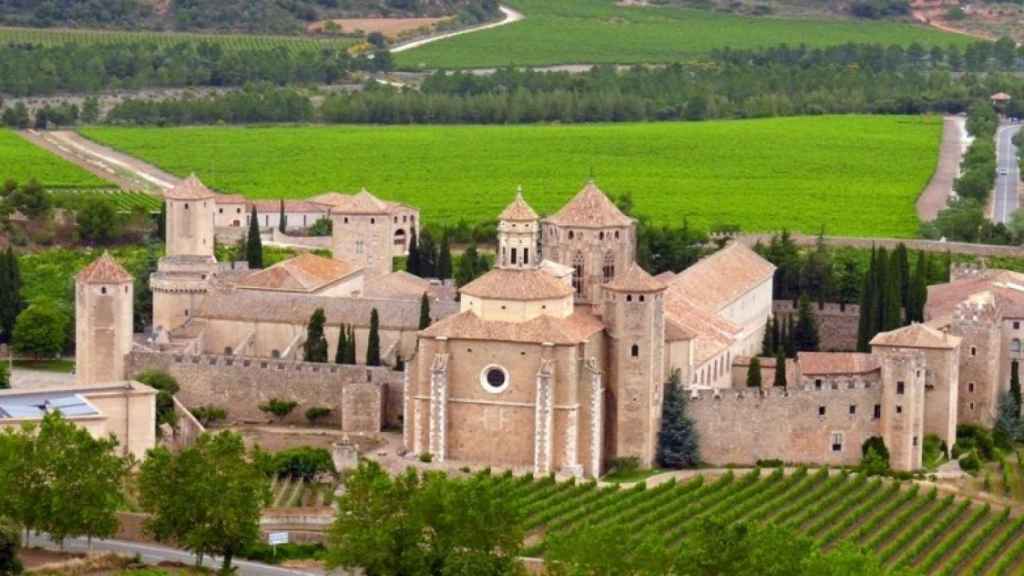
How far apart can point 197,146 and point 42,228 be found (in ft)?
106

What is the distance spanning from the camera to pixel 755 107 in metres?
150

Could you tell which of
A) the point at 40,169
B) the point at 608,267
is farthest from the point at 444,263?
the point at 40,169

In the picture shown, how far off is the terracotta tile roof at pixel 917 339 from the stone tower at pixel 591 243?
21.0 feet

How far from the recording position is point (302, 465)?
68.2 meters

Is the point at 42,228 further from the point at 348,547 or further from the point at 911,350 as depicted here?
the point at 348,547

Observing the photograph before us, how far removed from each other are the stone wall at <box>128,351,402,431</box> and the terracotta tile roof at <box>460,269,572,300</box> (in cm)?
474

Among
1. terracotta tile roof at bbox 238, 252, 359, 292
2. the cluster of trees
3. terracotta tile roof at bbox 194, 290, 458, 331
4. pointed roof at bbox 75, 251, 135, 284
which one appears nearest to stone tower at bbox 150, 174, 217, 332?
terracotta tile roof at bbox 194, 290, 458, 331

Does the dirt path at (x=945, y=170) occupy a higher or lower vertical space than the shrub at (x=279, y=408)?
higher

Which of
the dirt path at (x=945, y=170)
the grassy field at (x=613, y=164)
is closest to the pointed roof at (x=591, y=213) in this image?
the grassy field at (x=613, y=164)

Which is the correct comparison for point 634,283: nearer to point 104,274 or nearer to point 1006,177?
point 104,274

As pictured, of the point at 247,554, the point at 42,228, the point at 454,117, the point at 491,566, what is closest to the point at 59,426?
the point at 247,554

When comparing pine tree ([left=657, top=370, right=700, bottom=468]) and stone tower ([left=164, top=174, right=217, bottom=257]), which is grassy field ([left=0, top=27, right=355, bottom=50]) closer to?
stone tower ([left=164, top=174, right=217, bottom=257])

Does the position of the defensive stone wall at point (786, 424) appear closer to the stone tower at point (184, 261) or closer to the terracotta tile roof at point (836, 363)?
the terracotta tile roof at point (836, 363)

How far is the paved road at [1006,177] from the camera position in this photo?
111 m
